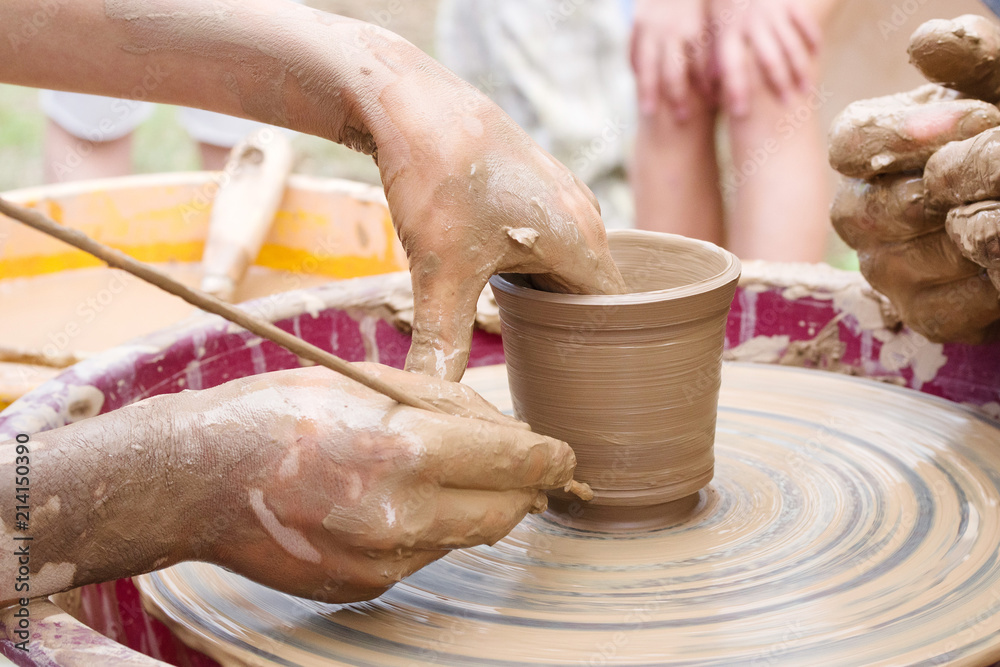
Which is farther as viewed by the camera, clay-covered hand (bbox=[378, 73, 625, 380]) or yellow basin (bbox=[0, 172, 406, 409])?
yellow basin (bbox=[0, 172, 406, 409])

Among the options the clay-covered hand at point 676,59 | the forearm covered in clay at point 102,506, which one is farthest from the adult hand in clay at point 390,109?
the clay-covered hand at point 676,59

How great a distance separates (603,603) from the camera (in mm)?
1171

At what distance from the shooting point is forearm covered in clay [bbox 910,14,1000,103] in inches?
56.3

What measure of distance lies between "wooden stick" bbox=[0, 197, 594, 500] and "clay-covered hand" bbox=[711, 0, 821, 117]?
2963mm

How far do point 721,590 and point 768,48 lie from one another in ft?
9.52

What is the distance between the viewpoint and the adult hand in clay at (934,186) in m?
1.28

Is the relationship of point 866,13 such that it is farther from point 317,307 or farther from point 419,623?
point 419,623

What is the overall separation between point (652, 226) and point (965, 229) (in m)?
2.44

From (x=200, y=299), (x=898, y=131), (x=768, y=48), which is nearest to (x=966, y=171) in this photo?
(x=898, y=131)

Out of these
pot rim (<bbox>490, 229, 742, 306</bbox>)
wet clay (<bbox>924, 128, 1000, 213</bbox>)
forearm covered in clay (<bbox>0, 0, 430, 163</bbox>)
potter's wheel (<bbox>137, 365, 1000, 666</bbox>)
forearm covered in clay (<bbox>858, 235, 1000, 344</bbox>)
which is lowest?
potter's wheel (<bbox>137, 365, 1000, 666</bbox>)

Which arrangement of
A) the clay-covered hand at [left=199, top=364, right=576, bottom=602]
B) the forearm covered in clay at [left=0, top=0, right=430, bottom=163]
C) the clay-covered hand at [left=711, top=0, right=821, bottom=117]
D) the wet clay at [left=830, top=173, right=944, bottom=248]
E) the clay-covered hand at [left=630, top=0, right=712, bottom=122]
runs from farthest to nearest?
the clay-covered hand at [left=630, top=0, right=712, bottom=122], the clay-covered hand at [left=711, top=0, right=821, bottom=117], the wet clay at [left=830, top=173, right=944, bottom=248], the forearm covered in clay at [left=0, top=0, right=430, bottom=163], the clay-covered hand at [left=199, top=364, right=576, bottom=602]

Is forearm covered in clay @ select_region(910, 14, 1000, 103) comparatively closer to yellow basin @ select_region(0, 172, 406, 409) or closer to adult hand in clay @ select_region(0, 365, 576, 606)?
adult hand in clay @ select_region(0, 365, 576, 606)

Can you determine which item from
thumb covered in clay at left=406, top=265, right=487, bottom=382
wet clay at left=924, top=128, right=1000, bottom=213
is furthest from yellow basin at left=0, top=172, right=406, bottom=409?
wet clay at left=924, top=128, right=1000, bottom=213

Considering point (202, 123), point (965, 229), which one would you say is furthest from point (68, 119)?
point (965, 229)
